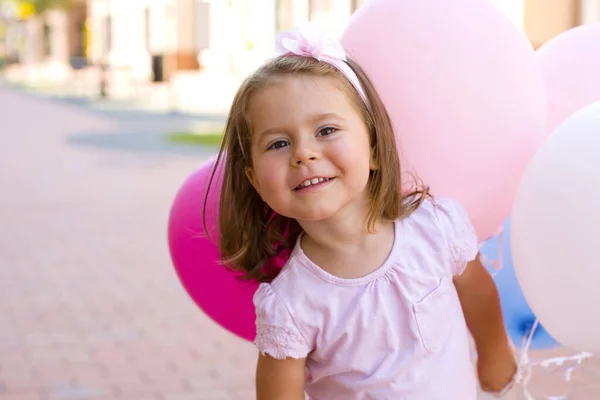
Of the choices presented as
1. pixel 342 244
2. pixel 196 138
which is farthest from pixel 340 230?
pixel 196 138

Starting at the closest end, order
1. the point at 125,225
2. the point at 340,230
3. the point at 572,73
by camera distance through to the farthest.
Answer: the point at 340,230 < the point at 572,73 < the point at 125,225

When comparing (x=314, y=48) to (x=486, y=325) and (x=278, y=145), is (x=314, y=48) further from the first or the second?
(x=486, y=325)

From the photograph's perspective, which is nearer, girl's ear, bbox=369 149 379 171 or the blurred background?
girl's ear, bbox=369 149 379 171

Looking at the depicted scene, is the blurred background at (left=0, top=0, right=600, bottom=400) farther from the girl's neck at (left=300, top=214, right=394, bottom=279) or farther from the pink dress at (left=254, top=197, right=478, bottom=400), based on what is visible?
the girl's neck at (left=300, top=214, right=394, bottom=279)

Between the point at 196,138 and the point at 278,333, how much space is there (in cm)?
1234

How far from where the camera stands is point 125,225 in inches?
302

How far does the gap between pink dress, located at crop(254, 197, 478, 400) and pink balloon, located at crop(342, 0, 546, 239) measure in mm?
214

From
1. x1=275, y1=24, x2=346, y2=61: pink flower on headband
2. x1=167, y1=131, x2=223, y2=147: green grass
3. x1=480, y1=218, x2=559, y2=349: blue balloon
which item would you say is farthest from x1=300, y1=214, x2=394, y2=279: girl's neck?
x1=167, y1=131, x2=223, y2=147: green grass

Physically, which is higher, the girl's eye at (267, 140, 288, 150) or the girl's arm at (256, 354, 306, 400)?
the girl's eye at (267, 140, 288, 150)

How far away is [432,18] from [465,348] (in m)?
0.72

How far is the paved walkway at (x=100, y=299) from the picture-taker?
13.4 feet

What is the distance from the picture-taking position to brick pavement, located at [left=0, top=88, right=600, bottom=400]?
400 centimetres

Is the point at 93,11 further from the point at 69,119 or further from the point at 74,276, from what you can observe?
the point at 74,276

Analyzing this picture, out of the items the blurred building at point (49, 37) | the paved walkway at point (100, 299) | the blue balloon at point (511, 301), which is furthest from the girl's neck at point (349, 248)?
the blurred building at point (49, 37)
